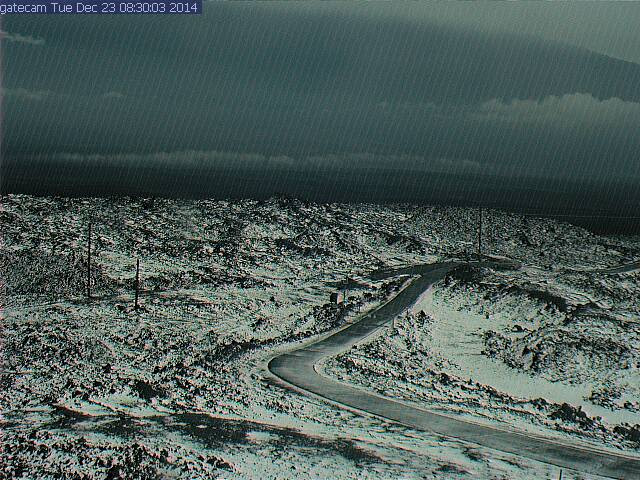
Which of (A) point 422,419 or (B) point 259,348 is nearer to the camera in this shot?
(A) point 422,419

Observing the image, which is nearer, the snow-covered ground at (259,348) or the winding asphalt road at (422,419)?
the snow-covered ground at (259,348)

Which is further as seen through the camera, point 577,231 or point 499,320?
point 577,231

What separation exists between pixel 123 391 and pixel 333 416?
30.0ft

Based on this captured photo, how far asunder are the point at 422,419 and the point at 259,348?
41.5ft

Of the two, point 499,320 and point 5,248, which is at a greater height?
point 499,320

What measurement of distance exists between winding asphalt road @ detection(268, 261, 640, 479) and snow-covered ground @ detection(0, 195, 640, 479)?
0.94 metres

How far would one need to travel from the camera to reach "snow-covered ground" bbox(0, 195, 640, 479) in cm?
1895

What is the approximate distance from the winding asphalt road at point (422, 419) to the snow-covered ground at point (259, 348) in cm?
94

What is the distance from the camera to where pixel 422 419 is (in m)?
23.3

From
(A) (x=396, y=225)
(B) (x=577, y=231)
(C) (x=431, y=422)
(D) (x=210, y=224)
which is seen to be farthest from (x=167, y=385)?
(B) (x=577, y=231)

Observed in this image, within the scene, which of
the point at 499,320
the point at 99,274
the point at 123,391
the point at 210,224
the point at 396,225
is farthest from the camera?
the point at 396,225

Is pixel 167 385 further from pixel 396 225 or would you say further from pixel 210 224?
pixel 396 225

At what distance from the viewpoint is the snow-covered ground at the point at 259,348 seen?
19.0 meters

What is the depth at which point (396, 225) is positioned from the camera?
279ft
